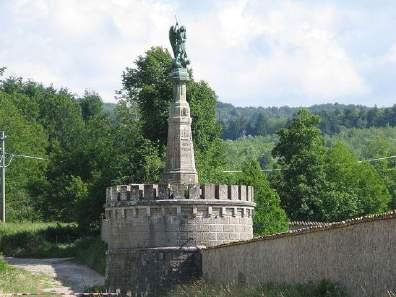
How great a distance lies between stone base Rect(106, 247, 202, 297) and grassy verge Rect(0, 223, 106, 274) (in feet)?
79.0

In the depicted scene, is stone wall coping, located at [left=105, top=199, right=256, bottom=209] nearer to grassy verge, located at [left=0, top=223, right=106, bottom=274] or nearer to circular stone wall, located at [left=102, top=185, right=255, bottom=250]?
circular stone wall, located at [left=102, top=185, right=255, bottom=250]

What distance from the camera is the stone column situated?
34188mm

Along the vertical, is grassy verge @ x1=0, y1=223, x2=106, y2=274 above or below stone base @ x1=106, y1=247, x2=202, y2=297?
above

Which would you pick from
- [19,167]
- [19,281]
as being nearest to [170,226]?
[19,281]

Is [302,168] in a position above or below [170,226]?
above

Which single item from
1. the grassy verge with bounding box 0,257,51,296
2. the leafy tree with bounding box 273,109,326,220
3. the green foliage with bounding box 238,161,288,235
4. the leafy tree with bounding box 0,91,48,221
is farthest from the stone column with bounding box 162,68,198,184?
the leafy tree with bounding box 0,91,48,221

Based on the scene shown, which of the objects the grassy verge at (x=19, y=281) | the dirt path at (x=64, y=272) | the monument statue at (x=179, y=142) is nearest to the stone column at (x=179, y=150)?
the monument statue at (x=179, y=142)

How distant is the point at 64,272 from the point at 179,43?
1698 centimetres

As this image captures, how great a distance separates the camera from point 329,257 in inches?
792

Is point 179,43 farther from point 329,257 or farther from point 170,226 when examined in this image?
point 329,257

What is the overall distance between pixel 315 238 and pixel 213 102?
127ft

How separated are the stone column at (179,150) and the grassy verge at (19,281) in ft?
27.7

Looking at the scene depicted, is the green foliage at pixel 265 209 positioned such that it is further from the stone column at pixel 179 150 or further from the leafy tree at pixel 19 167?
the leafy tree at pixel 19 167

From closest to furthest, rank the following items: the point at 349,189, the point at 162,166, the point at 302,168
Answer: the point at 162,166 < the point at 302,168 < the point at 349,189
